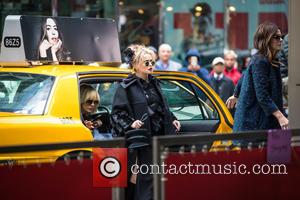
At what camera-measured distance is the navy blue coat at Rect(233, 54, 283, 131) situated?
A: 763 centimetres

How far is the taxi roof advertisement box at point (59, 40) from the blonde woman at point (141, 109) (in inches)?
66.8

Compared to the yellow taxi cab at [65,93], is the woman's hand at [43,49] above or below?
above

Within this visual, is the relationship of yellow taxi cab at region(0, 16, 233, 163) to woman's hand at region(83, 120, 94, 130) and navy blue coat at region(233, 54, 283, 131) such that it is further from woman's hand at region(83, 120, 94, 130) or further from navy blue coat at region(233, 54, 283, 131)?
navy blue coat at region(233, 54, 283, 131)

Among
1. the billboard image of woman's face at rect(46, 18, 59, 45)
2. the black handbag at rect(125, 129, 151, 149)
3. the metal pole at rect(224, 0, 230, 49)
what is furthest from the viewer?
the metal pole at rect(224, 0, 230, 49)

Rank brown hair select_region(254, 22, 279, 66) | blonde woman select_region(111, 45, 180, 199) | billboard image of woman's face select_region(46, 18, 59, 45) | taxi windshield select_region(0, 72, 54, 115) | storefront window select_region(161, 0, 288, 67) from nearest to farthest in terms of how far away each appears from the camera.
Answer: blonde woman select_region(111, 45, 180, 199) → brown hair select_region(254, 22, 279, 66) → taxi windshield select_region(0, 72, 54, 115) → billboard image of woman's face select_region(46, 18, 59, 45) → storefront window select_region(161, 0, 288, 67)

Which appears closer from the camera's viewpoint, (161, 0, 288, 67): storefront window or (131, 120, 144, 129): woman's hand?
(131, 120, 144, 129): woman's hand

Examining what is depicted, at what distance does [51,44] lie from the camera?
917cm

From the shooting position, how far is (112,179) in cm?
604

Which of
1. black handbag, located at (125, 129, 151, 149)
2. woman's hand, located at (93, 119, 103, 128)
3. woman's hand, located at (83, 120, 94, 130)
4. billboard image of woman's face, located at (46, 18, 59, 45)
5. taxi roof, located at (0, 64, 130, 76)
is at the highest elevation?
billboard image of woman's face, located at (46, 18, 59, 45)

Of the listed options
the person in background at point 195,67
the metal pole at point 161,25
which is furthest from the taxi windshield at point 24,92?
the metal pole at point 161,25

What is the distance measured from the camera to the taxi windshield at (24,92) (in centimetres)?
808

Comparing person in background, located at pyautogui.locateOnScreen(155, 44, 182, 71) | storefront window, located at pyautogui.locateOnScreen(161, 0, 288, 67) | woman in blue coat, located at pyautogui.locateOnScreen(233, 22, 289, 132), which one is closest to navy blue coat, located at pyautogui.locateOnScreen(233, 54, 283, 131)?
woman in blue coat, located at pyautogui.locateOnScreen(233, 22, 289, 132)

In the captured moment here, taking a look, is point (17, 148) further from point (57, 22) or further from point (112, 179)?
point (57, 22)

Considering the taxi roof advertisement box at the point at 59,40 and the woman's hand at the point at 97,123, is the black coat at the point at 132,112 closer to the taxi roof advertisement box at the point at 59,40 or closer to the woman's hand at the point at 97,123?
the woman's hand at the point at 97,123
